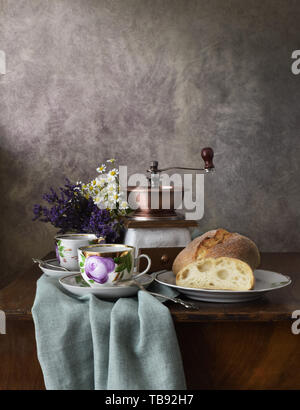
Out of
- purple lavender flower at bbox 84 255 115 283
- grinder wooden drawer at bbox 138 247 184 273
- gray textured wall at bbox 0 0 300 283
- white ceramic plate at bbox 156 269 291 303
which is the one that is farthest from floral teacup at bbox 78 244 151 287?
gray textured wall at bbox 0 0 300 283

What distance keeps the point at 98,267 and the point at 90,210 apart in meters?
0.43

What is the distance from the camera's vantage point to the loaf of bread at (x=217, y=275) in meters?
0.87

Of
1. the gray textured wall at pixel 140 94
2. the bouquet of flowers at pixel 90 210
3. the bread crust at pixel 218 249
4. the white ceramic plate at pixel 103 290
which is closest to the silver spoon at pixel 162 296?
the white ceramic plate at pixel 103 290

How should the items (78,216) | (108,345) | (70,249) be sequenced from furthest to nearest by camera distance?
(78,216) → (70,249) → (108,345)

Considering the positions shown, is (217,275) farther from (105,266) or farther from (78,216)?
(78,216)

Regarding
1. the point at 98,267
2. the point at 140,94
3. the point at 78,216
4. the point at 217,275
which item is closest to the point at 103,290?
the point at 98,267

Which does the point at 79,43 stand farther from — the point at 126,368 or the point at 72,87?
the point at 126,368

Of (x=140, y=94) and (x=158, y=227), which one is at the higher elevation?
(x=140, y=94)

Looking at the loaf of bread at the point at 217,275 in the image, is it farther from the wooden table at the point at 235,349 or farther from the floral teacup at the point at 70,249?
the floral teacup at the point at 70,249

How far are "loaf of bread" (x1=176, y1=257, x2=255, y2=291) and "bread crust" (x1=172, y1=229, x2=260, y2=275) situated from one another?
0.10 ft

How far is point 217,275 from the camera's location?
89cm

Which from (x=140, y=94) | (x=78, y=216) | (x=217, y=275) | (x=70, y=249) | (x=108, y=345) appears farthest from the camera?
(x=140, y=94)

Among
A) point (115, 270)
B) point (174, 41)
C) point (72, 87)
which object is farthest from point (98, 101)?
point (115, 270)

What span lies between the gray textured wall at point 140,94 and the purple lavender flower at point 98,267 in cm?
176
